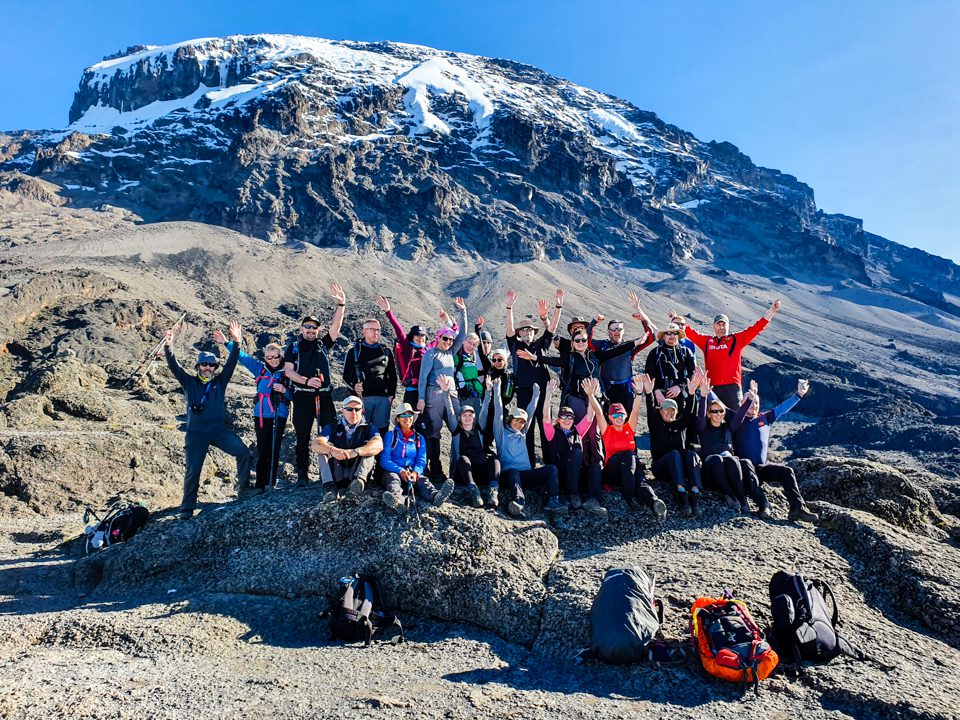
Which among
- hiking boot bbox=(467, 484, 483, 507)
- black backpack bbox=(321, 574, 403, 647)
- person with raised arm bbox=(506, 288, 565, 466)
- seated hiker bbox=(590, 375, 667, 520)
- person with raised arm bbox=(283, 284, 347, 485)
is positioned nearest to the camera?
black backpack bbox=(321, 574, 403, 647)

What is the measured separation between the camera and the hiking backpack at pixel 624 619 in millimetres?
4930

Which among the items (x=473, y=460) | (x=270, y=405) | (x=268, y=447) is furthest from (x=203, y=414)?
(x=473, y=460)

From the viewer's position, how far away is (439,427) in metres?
7.67

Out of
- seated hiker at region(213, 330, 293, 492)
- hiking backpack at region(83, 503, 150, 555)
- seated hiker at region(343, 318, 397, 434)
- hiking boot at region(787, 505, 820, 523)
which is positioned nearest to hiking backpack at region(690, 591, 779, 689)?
hiking boot at region(787, 505, 820, 523)

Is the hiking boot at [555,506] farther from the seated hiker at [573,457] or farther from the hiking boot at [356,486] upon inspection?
the hiking boot at [356,486]

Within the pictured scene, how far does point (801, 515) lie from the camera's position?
7.13 metres

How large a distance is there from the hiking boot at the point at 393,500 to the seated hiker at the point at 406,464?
2cm

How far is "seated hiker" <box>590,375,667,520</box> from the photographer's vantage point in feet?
23.7

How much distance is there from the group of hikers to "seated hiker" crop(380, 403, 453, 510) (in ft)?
0.05

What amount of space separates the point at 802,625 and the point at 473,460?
148 inches

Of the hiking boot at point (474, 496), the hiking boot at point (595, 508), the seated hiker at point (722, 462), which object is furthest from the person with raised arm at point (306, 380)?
the seated hiker at point (722, 462)

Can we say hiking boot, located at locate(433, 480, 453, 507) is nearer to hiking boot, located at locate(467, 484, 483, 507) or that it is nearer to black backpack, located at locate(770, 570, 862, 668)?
hiking boot, located at locate(467, 484, 483, 507)

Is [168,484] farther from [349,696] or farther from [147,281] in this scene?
[147,281]

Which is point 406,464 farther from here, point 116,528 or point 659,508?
point 116,528
